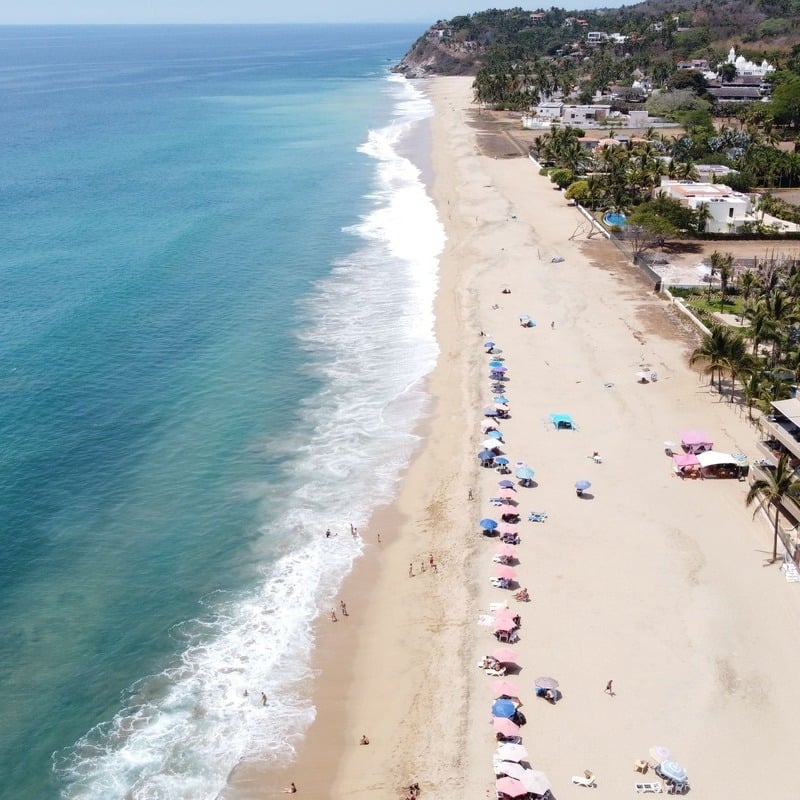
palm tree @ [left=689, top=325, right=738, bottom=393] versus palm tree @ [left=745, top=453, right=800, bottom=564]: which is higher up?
palm tree @ [left=689, top=325, right=738, bottom=393]

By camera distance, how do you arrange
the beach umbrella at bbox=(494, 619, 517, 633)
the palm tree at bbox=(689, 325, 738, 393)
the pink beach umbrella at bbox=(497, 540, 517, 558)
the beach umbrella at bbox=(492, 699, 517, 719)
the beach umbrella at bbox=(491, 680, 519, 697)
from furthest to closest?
the palm tree at bbox=(689, 325, 738, 393), the pink beach umbrella at bbox=(497, 540, 517, 558), the beach umbrella at bbox=(494, 619, 517, 633), the beach umbrella at bbox=(491, 680, 519, 697), the beach umbrella at bbox=(492, 699, 517, 719)

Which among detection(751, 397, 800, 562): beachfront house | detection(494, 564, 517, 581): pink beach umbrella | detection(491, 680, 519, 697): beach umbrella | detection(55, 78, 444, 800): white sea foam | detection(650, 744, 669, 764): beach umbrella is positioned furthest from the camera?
detection(751, 397, 800, 562): beachfront house

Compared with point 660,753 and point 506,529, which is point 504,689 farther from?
point 506,529

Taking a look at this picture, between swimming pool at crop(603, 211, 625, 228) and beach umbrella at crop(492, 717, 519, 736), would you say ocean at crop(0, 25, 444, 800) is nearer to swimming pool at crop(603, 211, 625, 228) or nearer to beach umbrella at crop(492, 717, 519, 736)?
beach umbrella at crop(492, 717, 519, 736)

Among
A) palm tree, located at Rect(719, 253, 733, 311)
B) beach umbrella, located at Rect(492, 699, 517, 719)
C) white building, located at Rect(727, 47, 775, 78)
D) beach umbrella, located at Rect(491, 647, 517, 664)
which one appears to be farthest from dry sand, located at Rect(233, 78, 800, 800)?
white building, located at Rect(727, 47, 775, 78)

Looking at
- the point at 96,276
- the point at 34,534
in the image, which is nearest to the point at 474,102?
the point at 96,276

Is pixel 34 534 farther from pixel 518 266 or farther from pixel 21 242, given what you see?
pixel 21 242

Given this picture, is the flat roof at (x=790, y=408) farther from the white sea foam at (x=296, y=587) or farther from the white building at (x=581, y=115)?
the white building at (x=581, y=115)

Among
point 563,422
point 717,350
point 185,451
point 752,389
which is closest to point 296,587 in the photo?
point 185,451
